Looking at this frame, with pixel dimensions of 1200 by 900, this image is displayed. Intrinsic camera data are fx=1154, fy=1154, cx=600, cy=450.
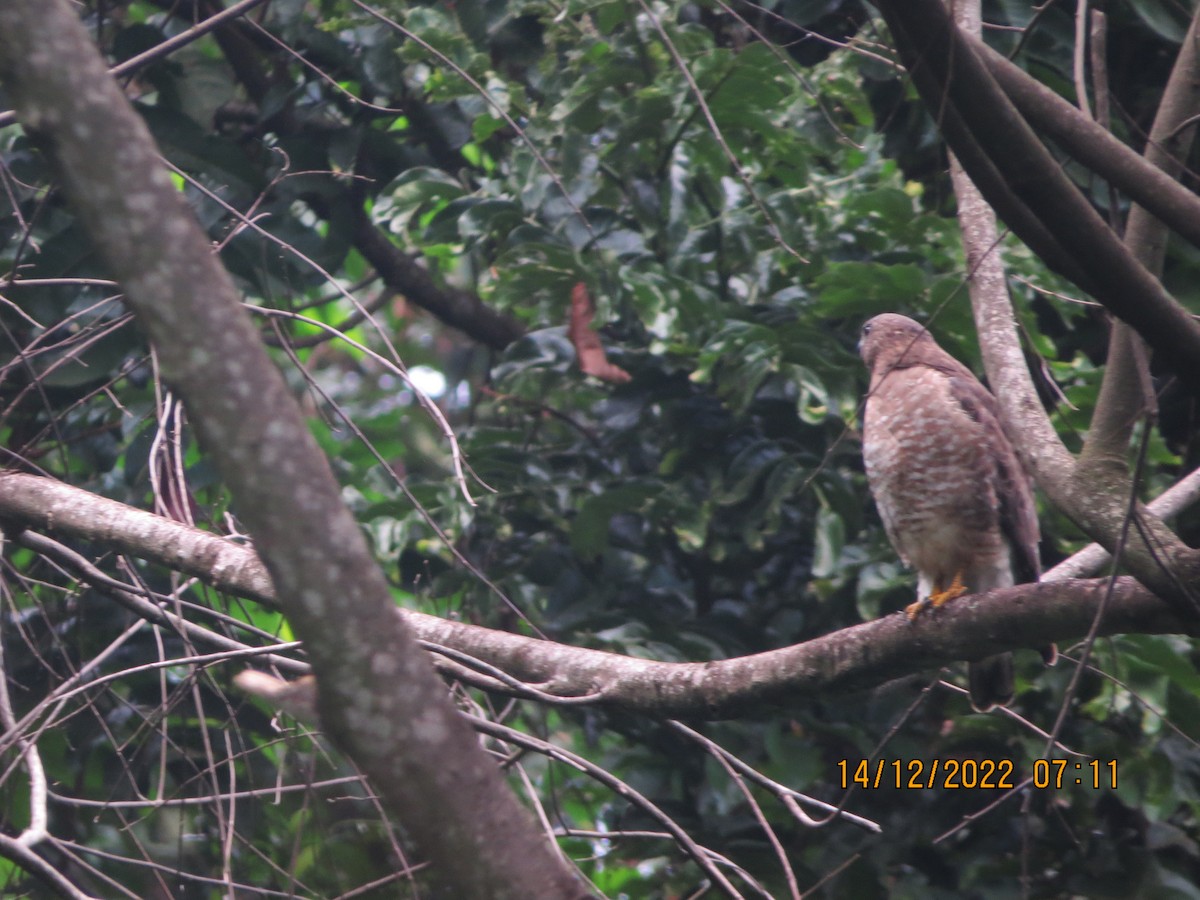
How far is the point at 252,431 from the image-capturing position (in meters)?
1.22

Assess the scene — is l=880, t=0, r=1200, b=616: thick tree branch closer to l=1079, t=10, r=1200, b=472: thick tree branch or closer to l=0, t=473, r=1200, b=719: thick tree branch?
l=0, t=473, r=1200, b=719: thick tree branch

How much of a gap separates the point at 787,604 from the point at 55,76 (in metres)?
2.94

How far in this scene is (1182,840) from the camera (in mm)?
3430

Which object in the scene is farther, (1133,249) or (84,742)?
(84,742)

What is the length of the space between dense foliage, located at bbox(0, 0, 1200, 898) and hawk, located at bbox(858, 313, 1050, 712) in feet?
0.61

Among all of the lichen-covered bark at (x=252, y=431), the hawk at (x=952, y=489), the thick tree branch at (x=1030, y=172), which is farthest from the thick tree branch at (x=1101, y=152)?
the lichen-covered bark at (x=252, y=431)

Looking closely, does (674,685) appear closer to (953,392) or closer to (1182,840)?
(953,392)

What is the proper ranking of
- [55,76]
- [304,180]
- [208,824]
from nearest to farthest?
[55,76] → [208,824] → [304,180]

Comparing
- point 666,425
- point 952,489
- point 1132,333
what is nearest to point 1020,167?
point 1132,333

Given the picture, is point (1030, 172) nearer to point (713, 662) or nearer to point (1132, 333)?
point (1132, 333)

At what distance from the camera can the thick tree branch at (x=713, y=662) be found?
200cm

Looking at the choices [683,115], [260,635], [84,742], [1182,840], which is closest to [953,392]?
[683,115]

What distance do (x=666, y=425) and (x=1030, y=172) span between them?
1.93 meters

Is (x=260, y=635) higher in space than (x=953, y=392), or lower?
lower
